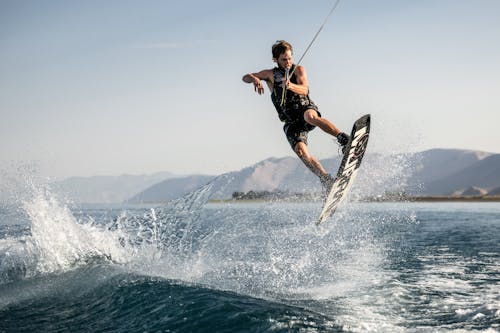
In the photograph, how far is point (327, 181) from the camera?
868cm

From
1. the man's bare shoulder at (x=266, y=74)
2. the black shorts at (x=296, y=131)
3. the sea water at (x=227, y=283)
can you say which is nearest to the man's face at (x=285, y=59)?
the man's bare shoulder at (x=266, y=74)

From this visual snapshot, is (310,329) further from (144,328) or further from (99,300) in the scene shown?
(99,300)

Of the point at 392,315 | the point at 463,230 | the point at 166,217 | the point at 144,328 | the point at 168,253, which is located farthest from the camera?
the point at 463,230

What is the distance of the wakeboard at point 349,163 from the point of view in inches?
324

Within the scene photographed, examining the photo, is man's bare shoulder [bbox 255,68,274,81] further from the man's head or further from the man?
the man's head

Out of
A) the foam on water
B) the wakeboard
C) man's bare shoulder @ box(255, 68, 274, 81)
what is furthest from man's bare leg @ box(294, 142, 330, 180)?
the foam on water

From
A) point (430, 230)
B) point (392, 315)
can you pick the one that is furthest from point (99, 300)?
point (430, 230)

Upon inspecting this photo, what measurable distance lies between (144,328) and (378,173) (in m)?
8.27

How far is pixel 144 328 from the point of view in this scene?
5320 mm

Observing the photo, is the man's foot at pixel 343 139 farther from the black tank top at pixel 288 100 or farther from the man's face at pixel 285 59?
the man's face at pixel 285 59

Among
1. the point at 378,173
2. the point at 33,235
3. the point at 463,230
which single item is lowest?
the point at 463,230

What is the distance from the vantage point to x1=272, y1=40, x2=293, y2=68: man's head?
8.23 meters

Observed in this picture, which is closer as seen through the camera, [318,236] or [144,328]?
[144,328]

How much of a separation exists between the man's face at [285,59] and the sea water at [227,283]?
406cm
